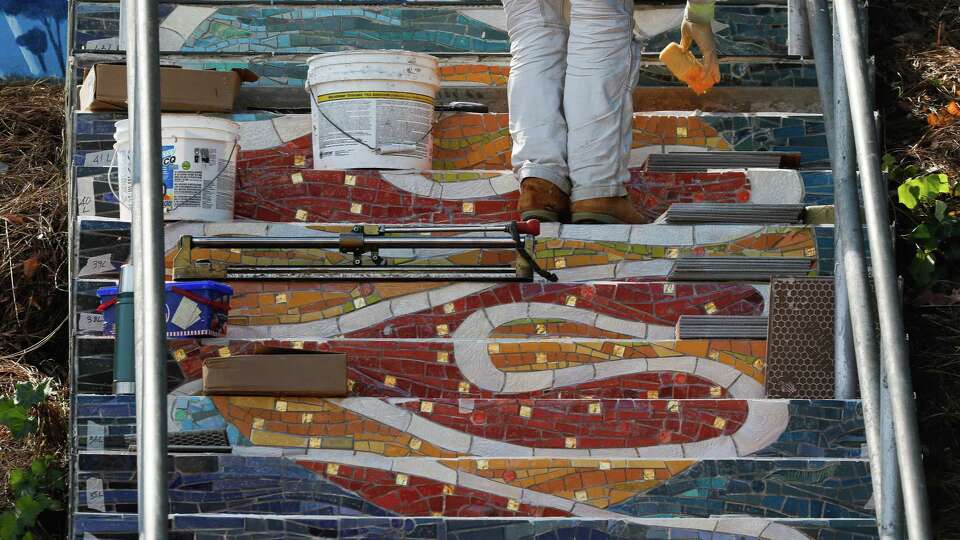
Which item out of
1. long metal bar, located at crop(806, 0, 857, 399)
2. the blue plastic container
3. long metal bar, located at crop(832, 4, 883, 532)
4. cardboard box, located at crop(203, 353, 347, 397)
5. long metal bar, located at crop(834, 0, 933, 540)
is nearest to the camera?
long metal bar, located at crop(834, 0, 933, 540)

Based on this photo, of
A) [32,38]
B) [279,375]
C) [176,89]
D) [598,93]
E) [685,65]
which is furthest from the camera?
[32,38]

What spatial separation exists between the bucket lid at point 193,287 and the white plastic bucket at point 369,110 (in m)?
0.73

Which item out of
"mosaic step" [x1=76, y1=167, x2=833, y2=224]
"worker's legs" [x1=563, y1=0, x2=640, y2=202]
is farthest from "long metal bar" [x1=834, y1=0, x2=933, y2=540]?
"mosaic step" [x1=76, y1=167, x2=833, y2=224]

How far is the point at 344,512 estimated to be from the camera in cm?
394

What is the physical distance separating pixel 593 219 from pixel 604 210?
4 centimetres

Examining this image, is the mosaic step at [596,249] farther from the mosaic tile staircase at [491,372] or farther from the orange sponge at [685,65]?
the orange sponge at [685,65]

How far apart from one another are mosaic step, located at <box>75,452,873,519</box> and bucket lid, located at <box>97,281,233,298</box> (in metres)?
0.50

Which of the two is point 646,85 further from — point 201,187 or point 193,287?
point 193,287

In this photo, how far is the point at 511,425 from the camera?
4.09 metres

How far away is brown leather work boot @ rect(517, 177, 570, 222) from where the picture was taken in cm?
475

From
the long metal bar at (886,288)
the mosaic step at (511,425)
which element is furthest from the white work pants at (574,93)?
the long metal bar at (886,288)

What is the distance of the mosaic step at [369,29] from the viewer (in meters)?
5.59

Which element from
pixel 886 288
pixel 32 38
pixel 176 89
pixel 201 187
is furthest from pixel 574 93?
pixel 32 38

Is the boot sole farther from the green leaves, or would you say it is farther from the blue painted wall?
the blue painted wall
